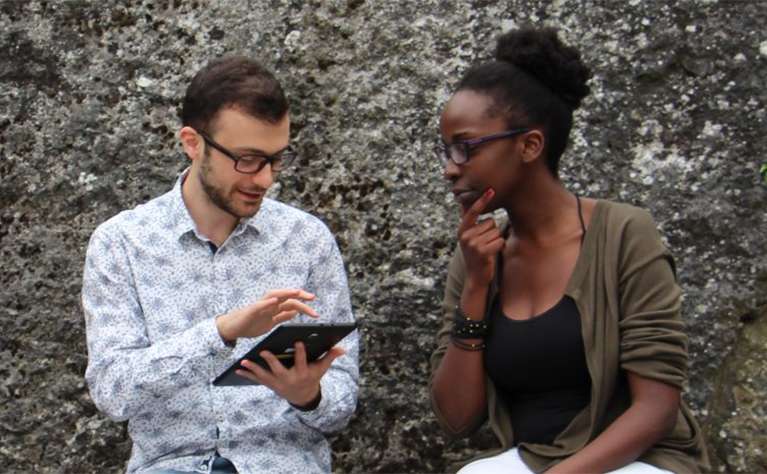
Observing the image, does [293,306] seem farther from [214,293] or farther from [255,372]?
[214,293]

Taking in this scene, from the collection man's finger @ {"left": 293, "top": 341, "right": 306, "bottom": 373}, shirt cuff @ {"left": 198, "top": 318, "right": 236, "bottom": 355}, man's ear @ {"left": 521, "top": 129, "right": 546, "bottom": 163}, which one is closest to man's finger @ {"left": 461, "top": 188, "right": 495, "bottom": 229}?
man's ear @ {"left": 521, "top": 129, "right": 546, "bottom": 163}

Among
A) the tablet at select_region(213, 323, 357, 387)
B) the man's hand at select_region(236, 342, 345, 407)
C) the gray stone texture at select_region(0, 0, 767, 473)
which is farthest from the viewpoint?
the gray stone texture at select_region(0, 0, 767, 473)

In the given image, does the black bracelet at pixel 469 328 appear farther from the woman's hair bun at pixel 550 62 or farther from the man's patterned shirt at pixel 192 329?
the woman's hair bun at pixel 550 62

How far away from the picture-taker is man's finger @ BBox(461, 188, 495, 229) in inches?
123

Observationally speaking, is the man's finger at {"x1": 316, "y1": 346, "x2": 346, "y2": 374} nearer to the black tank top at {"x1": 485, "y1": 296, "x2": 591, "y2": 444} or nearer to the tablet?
the tablet

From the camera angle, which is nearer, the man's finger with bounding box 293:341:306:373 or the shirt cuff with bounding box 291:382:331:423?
the man's finger with bounding box 293:341:306:373

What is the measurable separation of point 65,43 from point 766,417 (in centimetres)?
223

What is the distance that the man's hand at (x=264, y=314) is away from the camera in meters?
2.97

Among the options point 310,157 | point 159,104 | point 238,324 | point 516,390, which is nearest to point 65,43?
point 159,104

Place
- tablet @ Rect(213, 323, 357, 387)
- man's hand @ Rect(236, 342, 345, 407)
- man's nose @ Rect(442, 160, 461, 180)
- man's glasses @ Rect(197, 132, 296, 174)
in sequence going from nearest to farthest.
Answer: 1. tablet @ Rect(213, 323, 357, 387)
2. man's hand @ Rect(236, 342, 345, 407)
3. man's nose @ Rect(442, 160, 461, 180)
4. man's glasses @ Rect(197, 132, 296, 174)

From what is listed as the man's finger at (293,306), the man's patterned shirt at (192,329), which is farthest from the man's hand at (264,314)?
the man's patterned shirt at (192,329)

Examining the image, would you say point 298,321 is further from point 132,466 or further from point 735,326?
point 735,326

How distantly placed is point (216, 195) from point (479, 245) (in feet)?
2.13

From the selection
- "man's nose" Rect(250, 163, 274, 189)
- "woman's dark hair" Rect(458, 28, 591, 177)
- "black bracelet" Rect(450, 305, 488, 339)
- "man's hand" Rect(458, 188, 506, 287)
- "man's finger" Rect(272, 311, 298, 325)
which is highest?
"woman's dark hair" Rect(458, 28, 591, 177)
